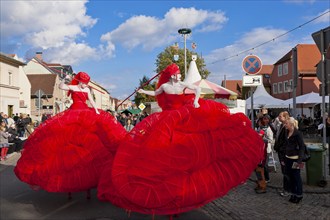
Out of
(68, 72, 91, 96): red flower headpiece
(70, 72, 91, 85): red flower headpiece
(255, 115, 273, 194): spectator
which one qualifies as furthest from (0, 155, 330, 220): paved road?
(70, 72, 91, 85): red flower headpiece

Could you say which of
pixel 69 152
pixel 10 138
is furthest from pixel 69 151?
pixel 10 138

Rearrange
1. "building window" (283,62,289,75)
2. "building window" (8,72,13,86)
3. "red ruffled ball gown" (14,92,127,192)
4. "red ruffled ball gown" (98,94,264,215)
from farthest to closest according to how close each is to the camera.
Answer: "building window" (283,62,289,75) → "building window" (8,72,13,86) → "red ruffled ball gown" (14,92,127,192) → "red ruffled ball gown" (98,94,264,215)

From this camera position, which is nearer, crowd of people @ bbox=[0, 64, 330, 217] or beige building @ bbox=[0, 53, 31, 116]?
crowd of people @ bbox=[0, 64, 330, 217]

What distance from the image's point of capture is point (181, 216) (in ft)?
20.7

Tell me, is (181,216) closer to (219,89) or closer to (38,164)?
(38,164)

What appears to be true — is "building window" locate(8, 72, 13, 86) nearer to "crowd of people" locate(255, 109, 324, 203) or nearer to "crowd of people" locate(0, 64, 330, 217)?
"crowd of people" locate(0, 64, 330, 217)

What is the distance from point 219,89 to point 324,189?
23.5 feet

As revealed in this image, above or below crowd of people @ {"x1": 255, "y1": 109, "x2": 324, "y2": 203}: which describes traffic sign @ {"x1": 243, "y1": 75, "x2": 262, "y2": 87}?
above

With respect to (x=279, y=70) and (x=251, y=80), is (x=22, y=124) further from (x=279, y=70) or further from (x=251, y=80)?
(x=279, y=70)

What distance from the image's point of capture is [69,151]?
21.9 ft

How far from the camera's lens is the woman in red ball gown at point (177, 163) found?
480 centimetres

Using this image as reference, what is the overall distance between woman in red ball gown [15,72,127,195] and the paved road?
0.47m

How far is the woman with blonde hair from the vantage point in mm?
7148

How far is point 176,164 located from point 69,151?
2590 mm
